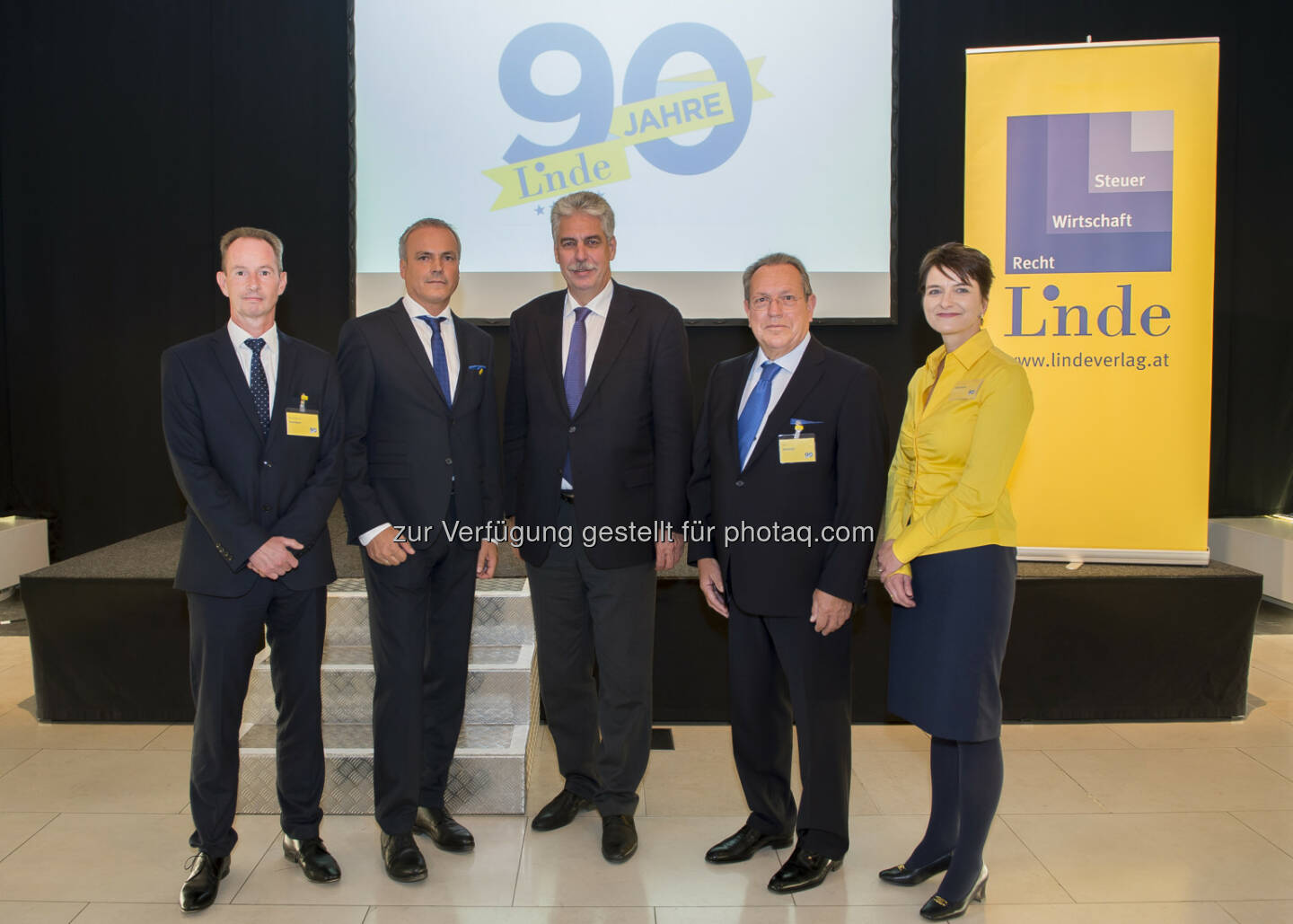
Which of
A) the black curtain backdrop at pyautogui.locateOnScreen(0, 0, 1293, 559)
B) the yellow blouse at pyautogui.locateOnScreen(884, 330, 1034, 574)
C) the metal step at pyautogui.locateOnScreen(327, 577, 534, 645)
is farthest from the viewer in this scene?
the black curtain backdrop at pyautogui.locateOnScreen(0, 0, 1293, 559)

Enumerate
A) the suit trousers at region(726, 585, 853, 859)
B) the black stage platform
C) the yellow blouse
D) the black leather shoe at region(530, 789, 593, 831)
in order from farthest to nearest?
the black stage platform
the black leather shoe at region(530, 789, 593, 831)
the suit trousers at region(726, 585, 853, 859)
the yellow blouse

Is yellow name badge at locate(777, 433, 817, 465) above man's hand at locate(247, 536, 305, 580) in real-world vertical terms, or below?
above

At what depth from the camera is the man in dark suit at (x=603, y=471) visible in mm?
2646

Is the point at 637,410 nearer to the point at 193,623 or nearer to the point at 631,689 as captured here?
the point at 631,689

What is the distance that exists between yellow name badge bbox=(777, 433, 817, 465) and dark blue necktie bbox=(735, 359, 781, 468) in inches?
5.0

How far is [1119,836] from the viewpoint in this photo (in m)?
2.83

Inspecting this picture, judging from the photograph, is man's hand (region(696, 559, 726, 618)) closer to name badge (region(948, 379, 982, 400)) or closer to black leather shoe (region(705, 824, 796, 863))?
black leather shoe (region(705, 824, 796, 863))

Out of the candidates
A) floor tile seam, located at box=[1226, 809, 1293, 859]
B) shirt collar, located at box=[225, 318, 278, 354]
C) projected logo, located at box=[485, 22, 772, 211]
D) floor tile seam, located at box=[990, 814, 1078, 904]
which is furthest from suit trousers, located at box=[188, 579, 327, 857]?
projected logo, located at box=[485, 22, 772, 211]

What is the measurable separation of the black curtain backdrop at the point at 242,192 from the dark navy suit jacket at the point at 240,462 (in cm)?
296

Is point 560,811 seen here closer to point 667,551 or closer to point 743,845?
point 743,845

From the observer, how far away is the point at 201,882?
94.7 inches

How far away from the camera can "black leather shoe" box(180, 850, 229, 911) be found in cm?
238

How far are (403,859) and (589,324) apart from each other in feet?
5.22

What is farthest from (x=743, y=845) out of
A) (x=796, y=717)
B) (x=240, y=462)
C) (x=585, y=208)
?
(x=585, y=208)
